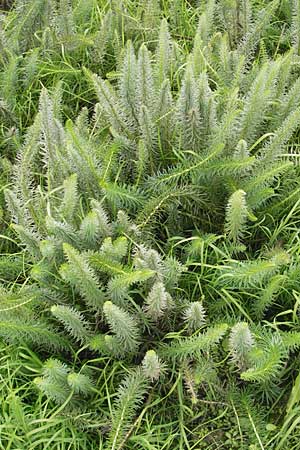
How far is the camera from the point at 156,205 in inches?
96.6

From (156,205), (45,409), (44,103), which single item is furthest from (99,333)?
(44,103)

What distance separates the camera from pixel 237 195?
7.41ft

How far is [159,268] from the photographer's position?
2.24 meters

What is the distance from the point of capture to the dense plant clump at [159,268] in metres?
2.21

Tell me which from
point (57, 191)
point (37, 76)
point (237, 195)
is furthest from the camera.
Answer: point (37, 76)

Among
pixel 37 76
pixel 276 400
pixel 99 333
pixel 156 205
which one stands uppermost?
pixel 37 76

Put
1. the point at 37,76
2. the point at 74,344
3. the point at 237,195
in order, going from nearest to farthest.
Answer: the point at 237,195, the point at 74,344, the point at 37,76

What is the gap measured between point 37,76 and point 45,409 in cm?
169

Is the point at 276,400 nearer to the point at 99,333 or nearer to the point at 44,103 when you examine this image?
the point at 99,333

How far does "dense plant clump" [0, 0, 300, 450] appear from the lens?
2205 millimetres

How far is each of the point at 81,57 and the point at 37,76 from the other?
27cm

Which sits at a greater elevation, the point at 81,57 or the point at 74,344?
the point at 81,57

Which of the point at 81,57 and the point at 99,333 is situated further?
the point at 81,57

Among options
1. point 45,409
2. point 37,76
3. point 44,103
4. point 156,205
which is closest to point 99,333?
point 45,409
